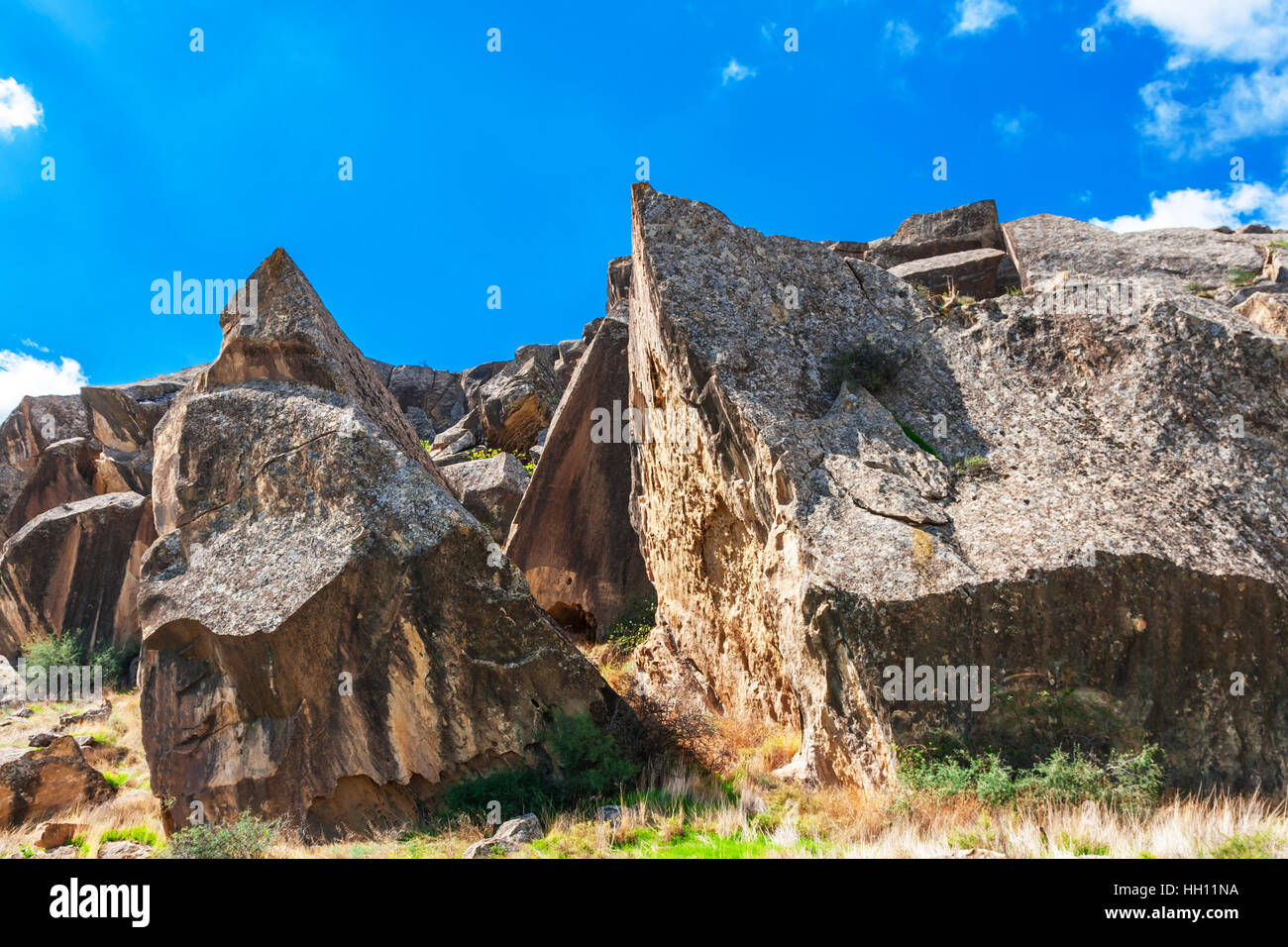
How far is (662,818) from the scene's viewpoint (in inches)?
360

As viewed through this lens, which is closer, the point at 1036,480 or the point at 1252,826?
the point at 1252,826

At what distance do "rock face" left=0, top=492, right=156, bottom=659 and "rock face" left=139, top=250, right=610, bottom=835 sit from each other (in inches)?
544

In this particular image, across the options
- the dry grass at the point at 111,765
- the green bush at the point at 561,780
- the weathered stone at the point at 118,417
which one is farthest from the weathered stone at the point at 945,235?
the weathered stone at the point at 118,417

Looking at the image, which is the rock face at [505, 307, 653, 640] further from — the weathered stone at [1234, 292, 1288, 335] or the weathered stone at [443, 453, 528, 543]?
the weathered stone at [1234, 292, 1288, 335]

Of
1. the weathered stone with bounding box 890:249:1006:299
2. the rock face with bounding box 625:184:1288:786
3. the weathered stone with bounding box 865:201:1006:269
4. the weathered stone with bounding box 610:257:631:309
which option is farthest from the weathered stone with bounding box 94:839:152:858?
the weathered stone with bounding box 610:257:631:309

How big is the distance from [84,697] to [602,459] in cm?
1378

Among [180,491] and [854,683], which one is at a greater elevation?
[180,491]

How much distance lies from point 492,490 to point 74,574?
36.1 ft

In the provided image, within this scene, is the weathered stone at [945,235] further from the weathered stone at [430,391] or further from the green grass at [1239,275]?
the weathered stone at [430,391]

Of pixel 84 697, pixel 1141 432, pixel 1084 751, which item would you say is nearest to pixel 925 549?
pixel 1084 751

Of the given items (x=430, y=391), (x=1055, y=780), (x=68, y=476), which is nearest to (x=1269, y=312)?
(x=1055, y=780)

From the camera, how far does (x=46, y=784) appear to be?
1319 cm
